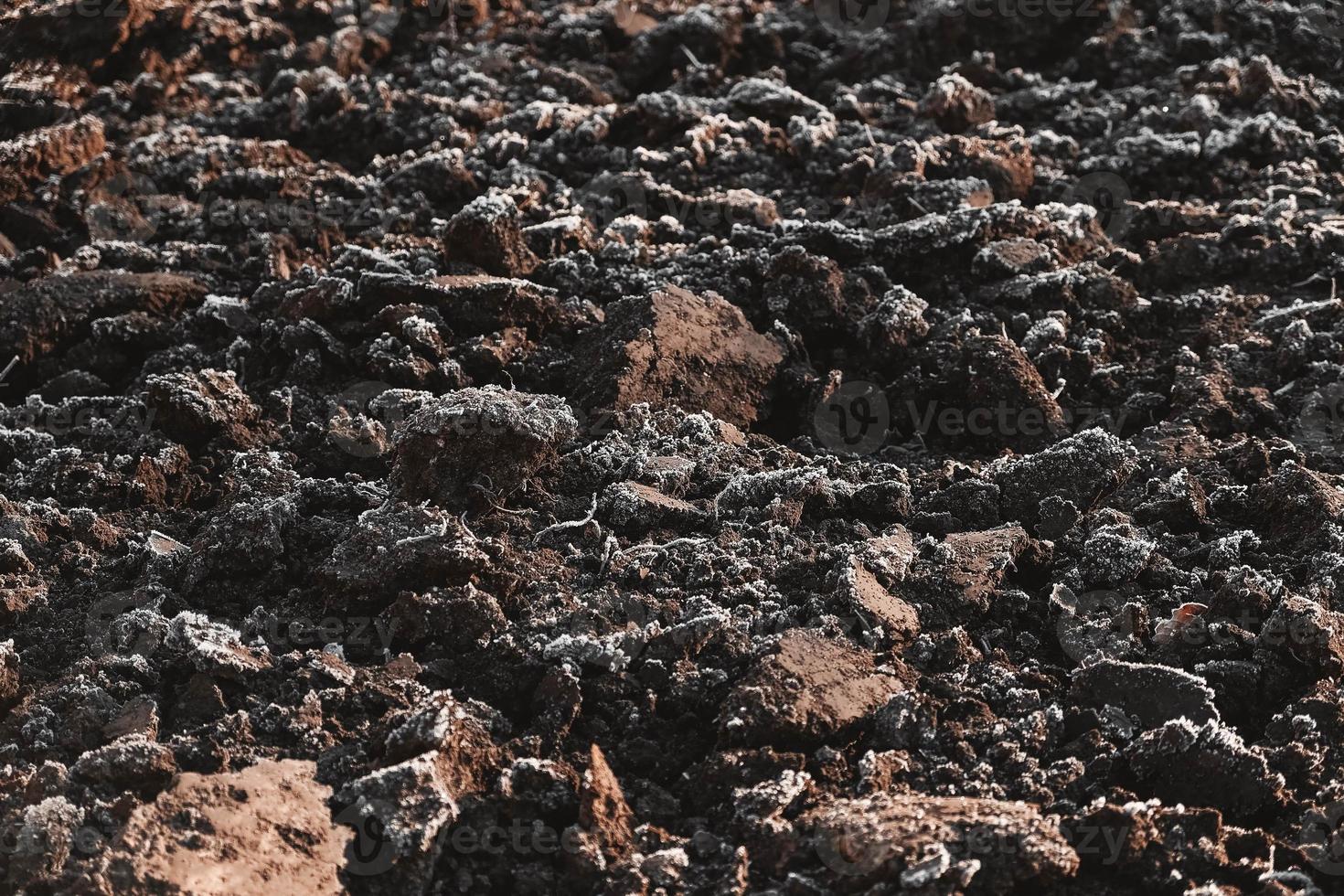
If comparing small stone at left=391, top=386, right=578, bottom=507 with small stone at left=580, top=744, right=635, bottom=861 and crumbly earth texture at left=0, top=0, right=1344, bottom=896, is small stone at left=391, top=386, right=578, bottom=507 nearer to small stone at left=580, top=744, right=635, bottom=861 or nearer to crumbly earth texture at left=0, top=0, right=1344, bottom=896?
crumbly earth texture at left=0, top=0, right=1344, bottom=896

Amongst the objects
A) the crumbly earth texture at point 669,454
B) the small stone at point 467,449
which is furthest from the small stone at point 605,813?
the small stone at point 467,449

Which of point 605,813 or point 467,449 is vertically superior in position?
point 467,449

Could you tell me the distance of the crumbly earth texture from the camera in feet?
7.44

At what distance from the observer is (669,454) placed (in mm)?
3137

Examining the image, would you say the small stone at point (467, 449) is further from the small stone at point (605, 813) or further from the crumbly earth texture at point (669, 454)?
the small stone at point (605, 813)

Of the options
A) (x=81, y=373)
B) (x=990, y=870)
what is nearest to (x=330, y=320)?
(x=81, y=373)

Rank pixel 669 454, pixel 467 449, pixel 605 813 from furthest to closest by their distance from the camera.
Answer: pixel 669 454, pixel 467 449, pixel 605 813

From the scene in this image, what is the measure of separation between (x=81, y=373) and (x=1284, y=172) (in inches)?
141

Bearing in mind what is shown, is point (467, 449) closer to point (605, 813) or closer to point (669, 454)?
point (669, 454)

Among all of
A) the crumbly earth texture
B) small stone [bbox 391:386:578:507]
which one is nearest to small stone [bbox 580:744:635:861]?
the crumbly earth texture

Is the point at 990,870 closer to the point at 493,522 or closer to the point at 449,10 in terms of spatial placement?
the point at 493,522

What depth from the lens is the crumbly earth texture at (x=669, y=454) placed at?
227 centimetres

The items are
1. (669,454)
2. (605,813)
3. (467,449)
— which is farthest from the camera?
(669,454)

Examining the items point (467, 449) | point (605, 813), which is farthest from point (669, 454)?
point (605, 813)
